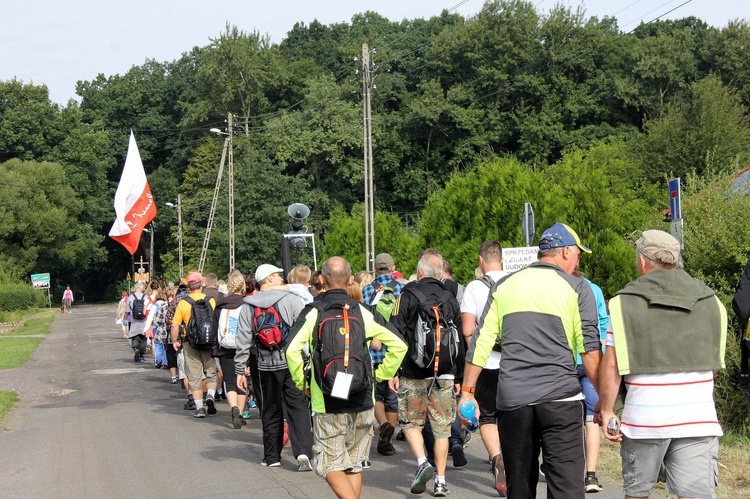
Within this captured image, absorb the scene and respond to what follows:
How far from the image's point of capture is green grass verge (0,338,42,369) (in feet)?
77.8

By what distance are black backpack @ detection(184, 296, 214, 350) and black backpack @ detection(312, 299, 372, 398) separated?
21.7ft

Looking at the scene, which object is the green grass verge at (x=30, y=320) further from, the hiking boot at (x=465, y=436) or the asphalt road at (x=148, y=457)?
the hiking boot at (x=465, y=436)

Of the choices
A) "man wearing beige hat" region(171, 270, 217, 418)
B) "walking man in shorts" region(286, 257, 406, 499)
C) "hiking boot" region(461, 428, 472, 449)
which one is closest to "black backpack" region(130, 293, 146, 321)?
"man wearing beige hat" region(171, 270, 217, 418)

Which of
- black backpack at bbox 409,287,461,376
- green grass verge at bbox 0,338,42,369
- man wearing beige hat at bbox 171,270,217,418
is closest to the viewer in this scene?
black backpack at bbox 409,287,461,376

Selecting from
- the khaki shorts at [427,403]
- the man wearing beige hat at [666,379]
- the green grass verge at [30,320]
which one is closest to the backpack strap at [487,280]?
the khaki shorts at [427,403]

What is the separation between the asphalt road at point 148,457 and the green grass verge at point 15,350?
647 centimetres

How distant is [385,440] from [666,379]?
17.5 feet

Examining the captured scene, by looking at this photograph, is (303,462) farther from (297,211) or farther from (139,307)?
(139,307)

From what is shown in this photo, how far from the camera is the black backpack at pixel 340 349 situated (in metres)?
6.25

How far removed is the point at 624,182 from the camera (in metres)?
42.8

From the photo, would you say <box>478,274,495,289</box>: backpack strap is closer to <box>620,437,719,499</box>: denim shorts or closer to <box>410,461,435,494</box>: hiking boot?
<box>410,461,435,494</box>: hiking boot

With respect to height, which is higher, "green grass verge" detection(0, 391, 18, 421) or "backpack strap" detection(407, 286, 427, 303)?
"backpack strap" detection(407, 286, 427, 303)

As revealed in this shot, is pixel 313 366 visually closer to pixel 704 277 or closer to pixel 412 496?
pixel 412 496

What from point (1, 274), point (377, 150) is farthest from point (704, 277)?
point (1, 274)
